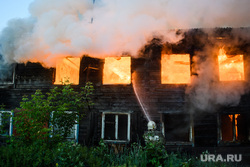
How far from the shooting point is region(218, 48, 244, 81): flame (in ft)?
29.1

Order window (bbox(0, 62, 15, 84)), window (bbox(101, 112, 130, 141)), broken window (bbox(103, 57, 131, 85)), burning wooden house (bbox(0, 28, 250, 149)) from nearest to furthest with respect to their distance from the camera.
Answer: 1. burning wooden house (bbox(0, 28, 250, 149))
2. window (bbox(101, 112, 130, 141))
3. broken window (bbox(103, 57, 131, 85))
4. window (bbox(0, 62, 15, 84))

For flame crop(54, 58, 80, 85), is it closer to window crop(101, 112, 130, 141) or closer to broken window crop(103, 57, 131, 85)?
broken window crop(103, 57, 131, 85)

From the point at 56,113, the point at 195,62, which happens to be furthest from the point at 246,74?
the point at 56,113

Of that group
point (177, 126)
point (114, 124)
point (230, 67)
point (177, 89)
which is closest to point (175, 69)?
point (177, 89)

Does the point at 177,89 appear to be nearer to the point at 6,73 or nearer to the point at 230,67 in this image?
the point at 230,67

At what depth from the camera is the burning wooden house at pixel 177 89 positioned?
8570mm

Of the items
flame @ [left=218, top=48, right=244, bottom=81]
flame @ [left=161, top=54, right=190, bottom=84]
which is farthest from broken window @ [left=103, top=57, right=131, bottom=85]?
flame @ [left=218, top=48, right=244, bottom=81]

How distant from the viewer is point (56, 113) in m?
6.20

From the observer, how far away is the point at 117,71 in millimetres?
9406

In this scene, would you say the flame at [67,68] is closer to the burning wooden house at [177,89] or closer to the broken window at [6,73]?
the burning wooden house at [177,89]

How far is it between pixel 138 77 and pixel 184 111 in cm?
238

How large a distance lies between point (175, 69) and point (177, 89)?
88 cm

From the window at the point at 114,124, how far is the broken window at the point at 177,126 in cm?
173

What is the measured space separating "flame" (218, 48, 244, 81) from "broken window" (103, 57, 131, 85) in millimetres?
3907
